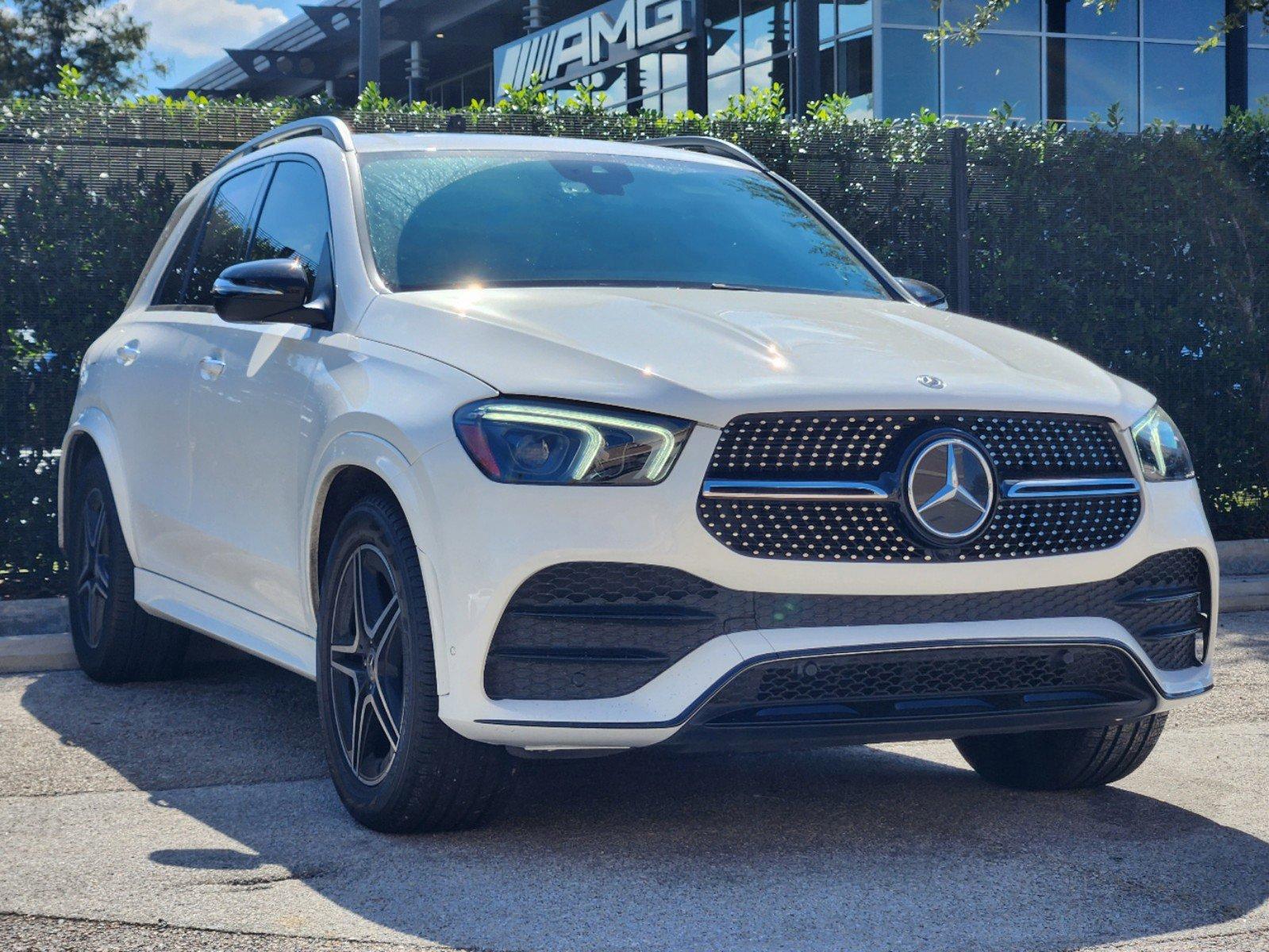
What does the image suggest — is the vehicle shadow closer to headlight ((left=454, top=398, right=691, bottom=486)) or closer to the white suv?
the white suv

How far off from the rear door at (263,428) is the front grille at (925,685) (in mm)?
1424

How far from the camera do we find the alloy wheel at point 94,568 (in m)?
6.50

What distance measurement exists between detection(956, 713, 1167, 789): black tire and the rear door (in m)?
1.98

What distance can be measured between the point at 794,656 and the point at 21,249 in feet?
20.3

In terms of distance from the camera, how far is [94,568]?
6629 millimetres

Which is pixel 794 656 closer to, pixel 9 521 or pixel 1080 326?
pixel 9 521

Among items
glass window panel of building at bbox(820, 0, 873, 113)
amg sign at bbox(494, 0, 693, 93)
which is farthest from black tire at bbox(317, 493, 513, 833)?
amg sign at bbox(494, 0, 693, 93)

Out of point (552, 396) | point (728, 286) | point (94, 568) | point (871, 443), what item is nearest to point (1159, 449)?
point (871, 443)

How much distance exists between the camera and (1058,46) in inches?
1069

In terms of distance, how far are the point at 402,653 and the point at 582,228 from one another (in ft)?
5.22

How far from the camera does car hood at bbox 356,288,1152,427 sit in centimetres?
381

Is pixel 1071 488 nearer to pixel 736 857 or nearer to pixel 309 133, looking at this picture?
pixel 736 857

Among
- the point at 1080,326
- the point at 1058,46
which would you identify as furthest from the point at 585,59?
the point at 1080,326

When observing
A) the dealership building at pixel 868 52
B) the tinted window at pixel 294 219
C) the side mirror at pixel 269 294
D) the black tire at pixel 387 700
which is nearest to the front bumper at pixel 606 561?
the black tire at pixel 387 700
